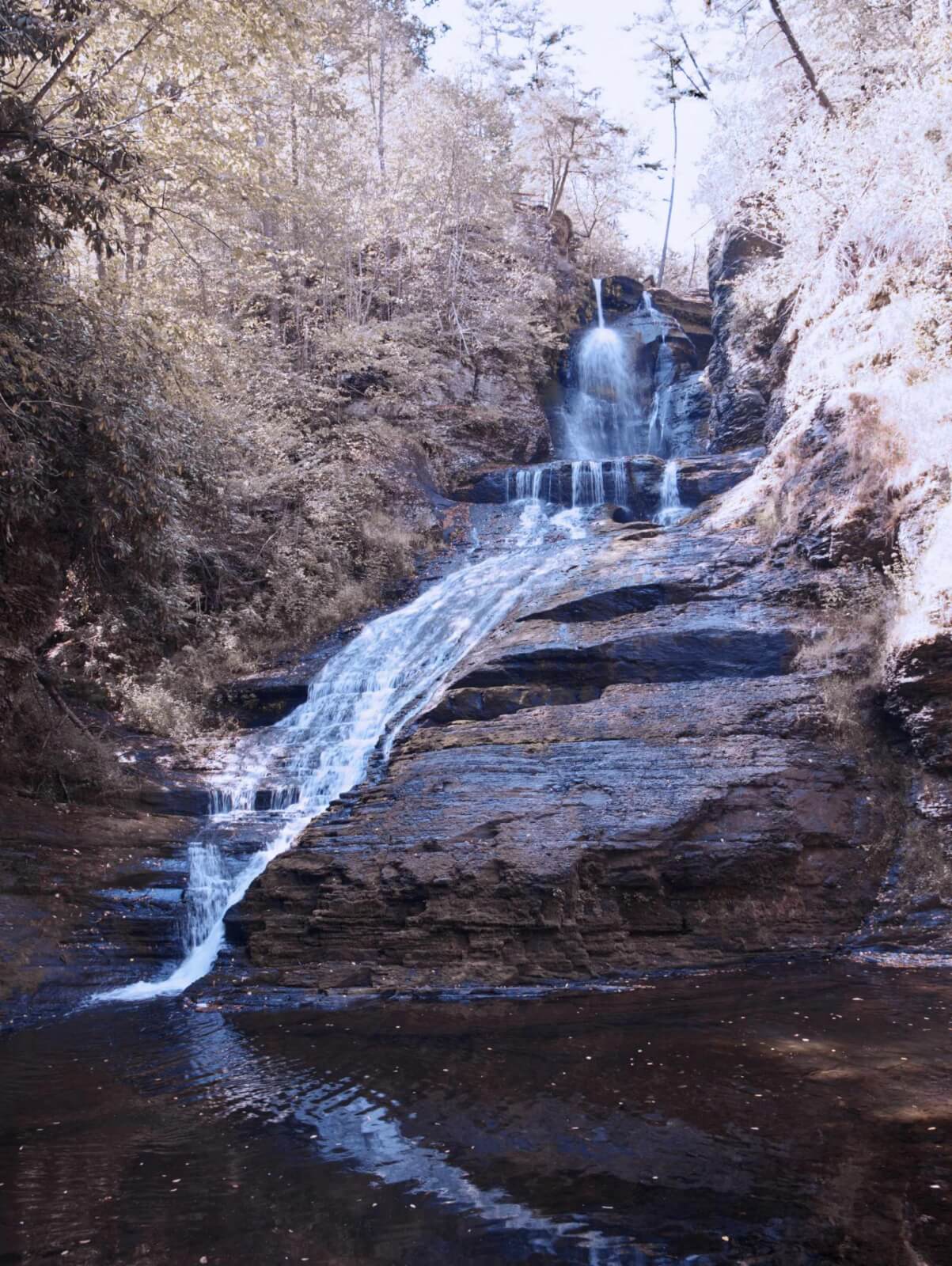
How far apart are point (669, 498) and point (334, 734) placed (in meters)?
10.6

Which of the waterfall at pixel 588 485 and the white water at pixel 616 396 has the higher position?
the white water at pixel 616 396

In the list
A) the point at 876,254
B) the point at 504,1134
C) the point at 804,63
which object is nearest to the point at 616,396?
the point at 804,63

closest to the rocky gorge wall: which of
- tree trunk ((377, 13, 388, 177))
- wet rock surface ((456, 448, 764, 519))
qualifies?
wet rock surface ((456, 448, 764, 519))

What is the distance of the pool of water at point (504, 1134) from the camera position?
4.13 m

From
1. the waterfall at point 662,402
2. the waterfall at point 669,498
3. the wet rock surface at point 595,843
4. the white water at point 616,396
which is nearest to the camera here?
the wet rock surface at point 595,843

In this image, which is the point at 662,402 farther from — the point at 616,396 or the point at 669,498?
the point at 669,498

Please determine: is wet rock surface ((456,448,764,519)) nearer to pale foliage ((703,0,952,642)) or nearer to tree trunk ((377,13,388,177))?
pale foliage ((703,0,952,642))

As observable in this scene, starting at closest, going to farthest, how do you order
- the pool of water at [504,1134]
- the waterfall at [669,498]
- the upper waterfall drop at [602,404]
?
the pool of water at [504,1134]
the waterfall at [669,498]
the upper waterfall drop at [602,404]

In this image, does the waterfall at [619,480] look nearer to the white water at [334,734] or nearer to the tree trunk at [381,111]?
the white water at [334,734]

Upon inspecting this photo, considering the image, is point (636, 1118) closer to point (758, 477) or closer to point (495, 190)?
point (758, 477)

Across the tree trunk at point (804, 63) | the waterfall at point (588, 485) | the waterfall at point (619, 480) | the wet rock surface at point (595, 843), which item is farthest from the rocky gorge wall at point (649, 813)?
the tree trunk at point (804, 63)

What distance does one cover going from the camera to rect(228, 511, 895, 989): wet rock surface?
363 inches

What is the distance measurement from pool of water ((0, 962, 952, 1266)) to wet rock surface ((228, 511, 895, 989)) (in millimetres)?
1074

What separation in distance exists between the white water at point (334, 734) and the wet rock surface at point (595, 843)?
1016 mm
